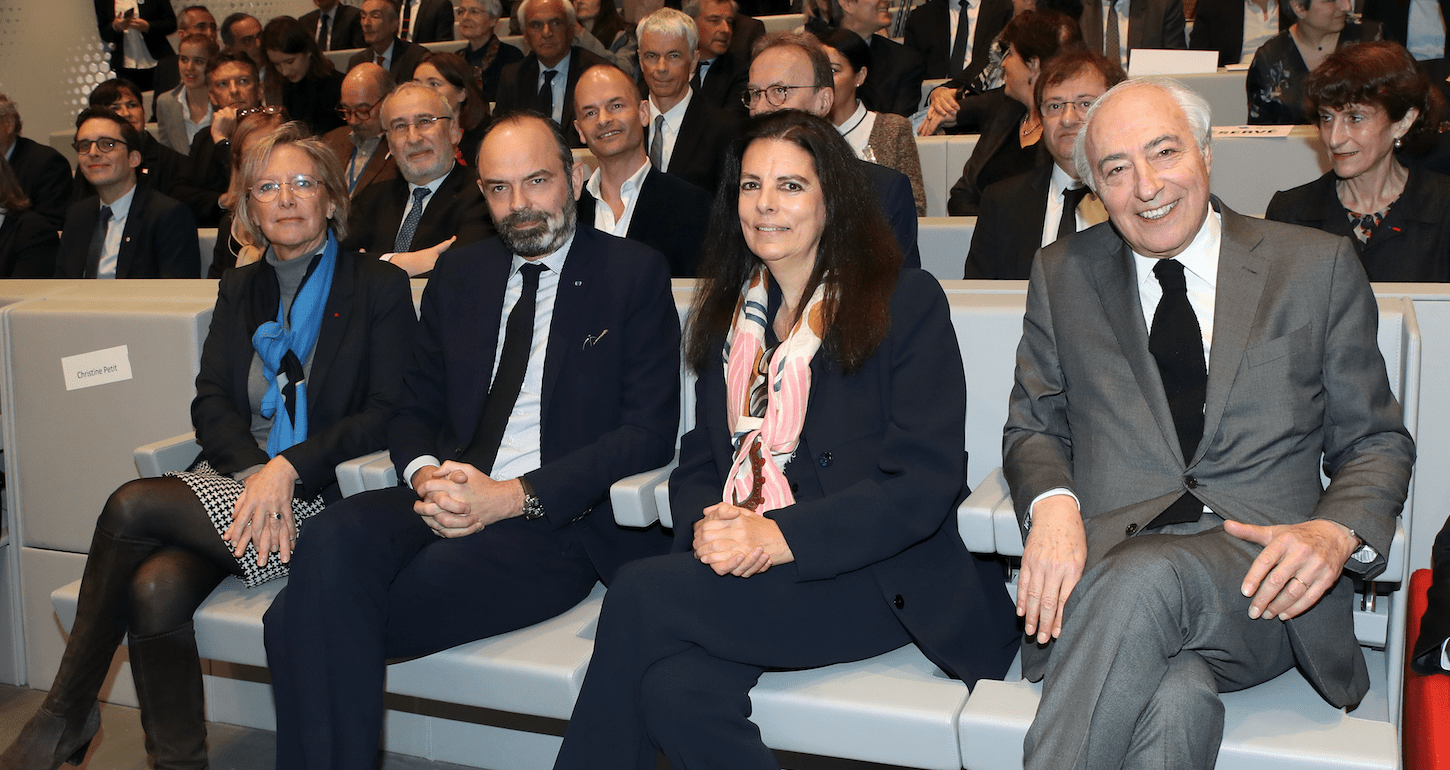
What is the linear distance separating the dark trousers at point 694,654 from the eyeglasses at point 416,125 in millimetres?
2265

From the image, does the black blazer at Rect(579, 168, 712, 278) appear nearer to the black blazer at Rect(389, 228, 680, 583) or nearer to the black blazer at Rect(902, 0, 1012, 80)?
the black blazer at Rect(389, 228, 680, 583)

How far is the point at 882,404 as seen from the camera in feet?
6.11

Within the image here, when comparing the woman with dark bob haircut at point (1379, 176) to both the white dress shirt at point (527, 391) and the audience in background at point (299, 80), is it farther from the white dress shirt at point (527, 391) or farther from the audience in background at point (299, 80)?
the audience in background at point (299, 80)

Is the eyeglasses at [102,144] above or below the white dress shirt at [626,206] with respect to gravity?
above

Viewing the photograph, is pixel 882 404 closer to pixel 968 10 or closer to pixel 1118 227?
pixel 1118 227

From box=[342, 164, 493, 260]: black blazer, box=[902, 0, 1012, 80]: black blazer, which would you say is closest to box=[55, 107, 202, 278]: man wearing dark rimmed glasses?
box=[342, 164, 493, 260]: black blazer

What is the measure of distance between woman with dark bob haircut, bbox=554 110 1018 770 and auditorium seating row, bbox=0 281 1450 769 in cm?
7

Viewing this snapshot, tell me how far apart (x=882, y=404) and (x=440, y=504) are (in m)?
0.78

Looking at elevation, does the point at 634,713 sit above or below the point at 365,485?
below

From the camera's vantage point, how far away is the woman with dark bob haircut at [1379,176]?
8.75 feet

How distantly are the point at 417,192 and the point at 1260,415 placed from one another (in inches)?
106

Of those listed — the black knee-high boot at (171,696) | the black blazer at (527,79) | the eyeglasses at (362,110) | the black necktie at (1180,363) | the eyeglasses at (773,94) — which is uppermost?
the black blazer at (527,79)

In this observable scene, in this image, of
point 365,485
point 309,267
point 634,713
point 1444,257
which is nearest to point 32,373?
point 309,267

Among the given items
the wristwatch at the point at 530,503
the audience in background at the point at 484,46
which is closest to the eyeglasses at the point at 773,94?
the wristwatch at the point at 530,503
